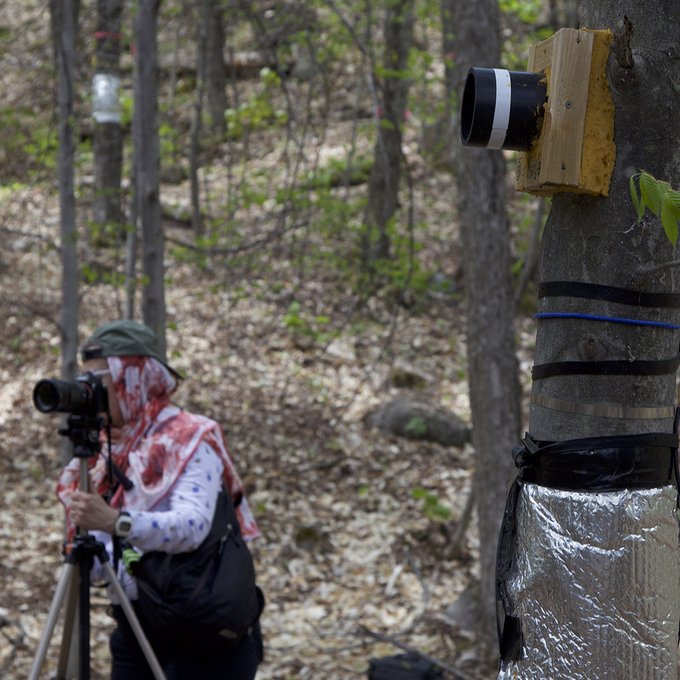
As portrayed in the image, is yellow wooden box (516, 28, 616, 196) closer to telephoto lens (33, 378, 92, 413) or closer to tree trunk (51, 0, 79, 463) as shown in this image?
telephoto lens (33, 378, 92, 413)

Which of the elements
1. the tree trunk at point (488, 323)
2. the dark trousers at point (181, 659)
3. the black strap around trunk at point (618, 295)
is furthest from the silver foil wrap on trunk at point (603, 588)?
the tree trunk at point (488, 323)

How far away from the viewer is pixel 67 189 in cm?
499

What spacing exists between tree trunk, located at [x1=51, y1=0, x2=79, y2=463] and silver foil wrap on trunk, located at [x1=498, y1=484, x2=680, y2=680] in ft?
12.3

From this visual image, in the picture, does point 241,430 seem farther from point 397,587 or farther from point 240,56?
point 240,56

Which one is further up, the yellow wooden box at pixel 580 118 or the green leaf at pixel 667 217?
the yellow wooden box at pixel 580 118

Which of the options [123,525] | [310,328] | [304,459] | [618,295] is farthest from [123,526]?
[310,328]

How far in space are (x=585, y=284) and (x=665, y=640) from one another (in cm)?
61

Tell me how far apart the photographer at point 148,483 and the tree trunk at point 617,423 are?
1.41 meters

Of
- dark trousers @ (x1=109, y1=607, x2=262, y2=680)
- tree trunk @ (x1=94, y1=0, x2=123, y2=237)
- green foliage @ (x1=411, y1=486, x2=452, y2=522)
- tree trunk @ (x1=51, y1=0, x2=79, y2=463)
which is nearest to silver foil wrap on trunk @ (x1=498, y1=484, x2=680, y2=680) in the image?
dark trousers @ (x1=109, y1=607, x2=262, y2=680)

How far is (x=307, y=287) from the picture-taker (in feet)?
32.6

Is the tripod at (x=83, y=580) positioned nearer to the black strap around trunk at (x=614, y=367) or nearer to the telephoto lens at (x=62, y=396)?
the telephoto lens at (x=62, y=396)

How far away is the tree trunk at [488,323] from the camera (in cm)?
466

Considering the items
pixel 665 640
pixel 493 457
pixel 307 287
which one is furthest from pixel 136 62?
pixel 307 287

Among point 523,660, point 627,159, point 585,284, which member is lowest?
point 523,660
